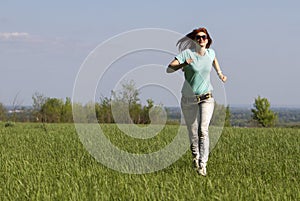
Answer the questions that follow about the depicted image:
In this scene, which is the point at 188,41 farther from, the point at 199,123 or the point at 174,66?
the point at 199,123

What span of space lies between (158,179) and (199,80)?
1.58 metres

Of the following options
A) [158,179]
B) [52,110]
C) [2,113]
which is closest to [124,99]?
[158,179]

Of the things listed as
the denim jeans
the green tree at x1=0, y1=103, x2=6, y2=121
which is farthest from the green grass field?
the green tree at x1=0, y1=103, x2=6, y2=121

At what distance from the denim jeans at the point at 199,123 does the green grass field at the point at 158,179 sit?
0.31 meters

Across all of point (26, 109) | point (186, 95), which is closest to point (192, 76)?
point (186, 95)

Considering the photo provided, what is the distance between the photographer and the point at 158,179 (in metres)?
6.32

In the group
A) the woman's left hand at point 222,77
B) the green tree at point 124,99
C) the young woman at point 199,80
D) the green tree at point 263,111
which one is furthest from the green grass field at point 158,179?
the green tree at point 263,111

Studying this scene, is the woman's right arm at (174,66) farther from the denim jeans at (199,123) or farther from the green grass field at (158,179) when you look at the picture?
the green grass field at (158,179)

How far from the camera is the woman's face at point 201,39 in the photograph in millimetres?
6961

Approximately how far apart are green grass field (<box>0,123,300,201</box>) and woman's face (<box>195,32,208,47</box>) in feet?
5.93

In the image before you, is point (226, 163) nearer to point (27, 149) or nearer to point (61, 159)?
point (61, 159)

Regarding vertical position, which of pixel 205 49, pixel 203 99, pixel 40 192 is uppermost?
pixel 205 49

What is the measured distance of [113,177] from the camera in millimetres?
6613

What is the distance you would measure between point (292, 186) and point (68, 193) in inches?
106
